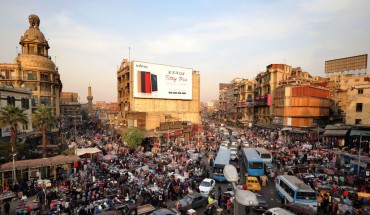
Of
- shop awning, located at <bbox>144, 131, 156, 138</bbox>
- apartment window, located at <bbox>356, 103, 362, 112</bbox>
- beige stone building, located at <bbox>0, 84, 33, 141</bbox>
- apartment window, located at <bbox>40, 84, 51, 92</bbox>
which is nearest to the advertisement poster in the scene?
beige stone building, located at <bbox>0, 84, 33, 141</bbox>

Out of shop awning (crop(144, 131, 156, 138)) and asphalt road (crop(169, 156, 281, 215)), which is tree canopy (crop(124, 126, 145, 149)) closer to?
shop awning (crop(144, 131, 156, 138))

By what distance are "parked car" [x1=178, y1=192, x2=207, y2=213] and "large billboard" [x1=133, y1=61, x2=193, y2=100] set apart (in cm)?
4653

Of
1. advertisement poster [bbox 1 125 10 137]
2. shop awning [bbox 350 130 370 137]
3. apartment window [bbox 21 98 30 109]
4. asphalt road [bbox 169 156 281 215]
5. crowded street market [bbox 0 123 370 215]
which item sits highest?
apartment window [bbox 21 98 30 109]

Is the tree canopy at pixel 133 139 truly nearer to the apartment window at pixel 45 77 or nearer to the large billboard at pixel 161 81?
the large billboard at pixel 161 81

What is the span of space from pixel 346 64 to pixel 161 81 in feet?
191

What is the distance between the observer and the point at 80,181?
22969 mm

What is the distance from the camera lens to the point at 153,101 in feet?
218

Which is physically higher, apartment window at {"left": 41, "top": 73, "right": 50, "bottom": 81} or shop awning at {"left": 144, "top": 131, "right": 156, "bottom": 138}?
apartment window at {"left": 41, "top": 73, "right": 50, "bottom": 81}

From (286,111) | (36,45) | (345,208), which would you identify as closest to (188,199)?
(345,208)

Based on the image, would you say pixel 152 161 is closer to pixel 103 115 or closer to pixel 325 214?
pixel 325 214

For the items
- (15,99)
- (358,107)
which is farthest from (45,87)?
(358,107)

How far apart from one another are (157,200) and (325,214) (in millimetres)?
12994

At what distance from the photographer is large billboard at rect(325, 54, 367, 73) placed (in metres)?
68.9

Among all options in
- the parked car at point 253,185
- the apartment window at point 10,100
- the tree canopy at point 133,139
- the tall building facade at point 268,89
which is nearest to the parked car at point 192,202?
the parked car at point 253,185
